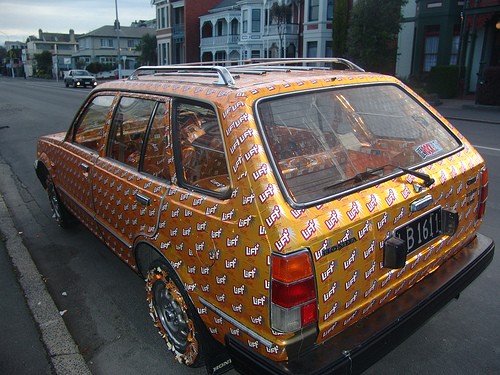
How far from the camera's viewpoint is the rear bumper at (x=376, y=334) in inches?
80.3

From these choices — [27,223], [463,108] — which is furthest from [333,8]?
[27,223]

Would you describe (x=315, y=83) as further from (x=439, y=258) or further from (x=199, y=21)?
(x=199, y=21)

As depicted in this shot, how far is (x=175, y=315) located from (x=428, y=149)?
1987mm

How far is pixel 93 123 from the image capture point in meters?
4.18

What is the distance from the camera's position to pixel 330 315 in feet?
6.95

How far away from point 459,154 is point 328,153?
0.98 metres

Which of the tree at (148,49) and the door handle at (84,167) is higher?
the tree at (148,49)

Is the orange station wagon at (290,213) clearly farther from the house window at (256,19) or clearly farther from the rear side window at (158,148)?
the house window at (256,19)

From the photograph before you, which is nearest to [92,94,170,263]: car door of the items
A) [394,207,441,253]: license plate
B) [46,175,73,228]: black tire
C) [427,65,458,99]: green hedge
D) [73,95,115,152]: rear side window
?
[73,95,115,152]: rear side window

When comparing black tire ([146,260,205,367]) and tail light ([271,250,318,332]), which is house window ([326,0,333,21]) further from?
tail light ([271,250,318,332])

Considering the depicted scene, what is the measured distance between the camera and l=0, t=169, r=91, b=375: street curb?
2.97 m

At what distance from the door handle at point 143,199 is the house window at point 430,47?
78.8ft

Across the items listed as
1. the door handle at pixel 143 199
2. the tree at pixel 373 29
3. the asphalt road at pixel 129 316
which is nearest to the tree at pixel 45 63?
A: the tree at pixel 373 29

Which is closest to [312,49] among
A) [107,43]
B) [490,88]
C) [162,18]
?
[490,88]
